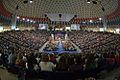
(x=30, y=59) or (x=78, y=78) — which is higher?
(x=30, y=59)

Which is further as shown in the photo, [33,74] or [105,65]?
[105,65]

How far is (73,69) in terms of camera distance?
37.6 ft

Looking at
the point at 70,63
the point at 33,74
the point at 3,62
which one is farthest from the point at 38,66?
the point at 3,62

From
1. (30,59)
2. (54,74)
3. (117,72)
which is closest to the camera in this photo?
(54,74)

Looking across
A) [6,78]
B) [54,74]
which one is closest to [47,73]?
[54,74]

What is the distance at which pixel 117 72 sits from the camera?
516 inches

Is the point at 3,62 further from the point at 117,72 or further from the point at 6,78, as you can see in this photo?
the point at 117,72

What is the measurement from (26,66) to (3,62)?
6.80 feet

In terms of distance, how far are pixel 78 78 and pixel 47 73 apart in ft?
4.85

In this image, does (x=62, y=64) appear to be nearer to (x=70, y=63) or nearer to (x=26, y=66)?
(x=70, y=63)

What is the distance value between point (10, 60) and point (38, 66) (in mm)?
1828

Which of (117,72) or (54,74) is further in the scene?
(117,72)

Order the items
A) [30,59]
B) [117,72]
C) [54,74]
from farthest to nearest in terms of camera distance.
→ 1. [117,72]
2. [30,59]
3. [54,74]

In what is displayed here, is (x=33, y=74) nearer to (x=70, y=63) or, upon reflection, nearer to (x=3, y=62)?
(x=70, y=63)
